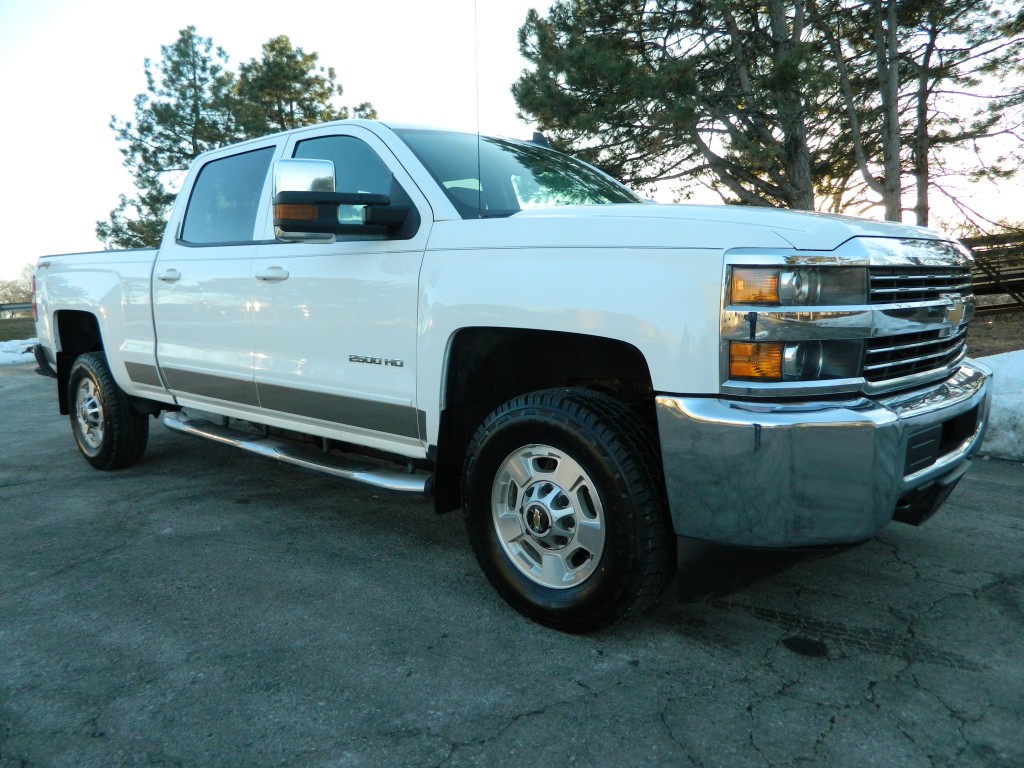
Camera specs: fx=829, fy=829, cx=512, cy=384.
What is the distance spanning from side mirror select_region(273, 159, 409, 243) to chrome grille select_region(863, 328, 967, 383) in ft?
5.97

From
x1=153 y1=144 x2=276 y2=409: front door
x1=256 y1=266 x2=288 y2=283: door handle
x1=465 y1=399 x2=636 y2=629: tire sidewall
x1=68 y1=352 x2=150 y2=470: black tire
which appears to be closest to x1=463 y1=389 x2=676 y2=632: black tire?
x1=465 y1=399 x2=636 y2=629: tire sidewall

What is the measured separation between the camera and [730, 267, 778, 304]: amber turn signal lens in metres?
2.38

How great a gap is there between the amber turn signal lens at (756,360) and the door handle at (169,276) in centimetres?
327

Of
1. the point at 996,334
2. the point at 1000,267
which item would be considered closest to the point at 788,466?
the point at 996,334

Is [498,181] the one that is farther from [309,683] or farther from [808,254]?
[309,683]

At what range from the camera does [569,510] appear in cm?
285

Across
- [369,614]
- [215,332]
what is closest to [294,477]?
[215,332]

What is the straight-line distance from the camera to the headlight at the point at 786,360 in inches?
94.1

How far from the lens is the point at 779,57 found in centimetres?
1013

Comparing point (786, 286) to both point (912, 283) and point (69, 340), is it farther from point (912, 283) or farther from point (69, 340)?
point (69, 340)

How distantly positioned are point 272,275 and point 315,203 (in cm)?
89

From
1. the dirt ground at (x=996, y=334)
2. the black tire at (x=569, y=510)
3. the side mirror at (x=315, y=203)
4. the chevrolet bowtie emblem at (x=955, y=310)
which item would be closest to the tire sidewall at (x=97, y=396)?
the side mirror at (x=315, y=203)

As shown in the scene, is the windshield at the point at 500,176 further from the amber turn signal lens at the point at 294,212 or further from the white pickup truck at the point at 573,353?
the amber turn signal lens at the point at 294,212

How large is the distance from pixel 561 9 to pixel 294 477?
907 centimetres
